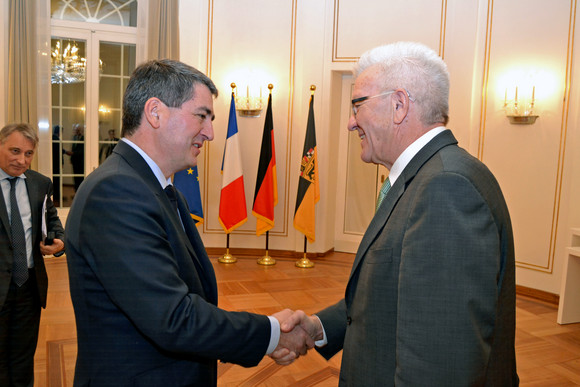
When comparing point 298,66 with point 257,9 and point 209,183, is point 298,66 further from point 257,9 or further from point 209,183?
point 209,183

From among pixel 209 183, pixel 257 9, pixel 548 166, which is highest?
pixel 257 9

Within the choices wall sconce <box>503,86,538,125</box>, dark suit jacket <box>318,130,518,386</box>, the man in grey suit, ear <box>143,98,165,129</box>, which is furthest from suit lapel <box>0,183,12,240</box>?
wall sconce <box>503,86,538,125</box>

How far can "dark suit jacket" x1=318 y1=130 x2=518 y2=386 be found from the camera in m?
1.00

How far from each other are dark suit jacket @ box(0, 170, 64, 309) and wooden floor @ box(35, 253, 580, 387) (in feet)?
2.42

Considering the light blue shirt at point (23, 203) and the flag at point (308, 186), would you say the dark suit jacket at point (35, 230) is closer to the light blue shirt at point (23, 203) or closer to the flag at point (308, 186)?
the light blue shirt at point (23, 203)

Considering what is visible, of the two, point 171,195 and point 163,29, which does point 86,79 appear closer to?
point 163,29

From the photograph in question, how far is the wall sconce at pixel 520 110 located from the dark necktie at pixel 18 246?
487cm

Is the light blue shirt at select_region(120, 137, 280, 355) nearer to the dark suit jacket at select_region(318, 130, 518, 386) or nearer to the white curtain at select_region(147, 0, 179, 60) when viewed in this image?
the dark suit jacket at select_region(318, 130, 518, 386)

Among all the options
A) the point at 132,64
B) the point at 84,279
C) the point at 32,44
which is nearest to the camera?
the point at 84,279

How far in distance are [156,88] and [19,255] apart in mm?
1674

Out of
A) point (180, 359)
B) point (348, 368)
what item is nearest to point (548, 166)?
point (348, 368)

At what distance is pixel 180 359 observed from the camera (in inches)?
50.6

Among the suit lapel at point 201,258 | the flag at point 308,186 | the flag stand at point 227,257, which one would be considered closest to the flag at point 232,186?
the flag stand at point 227,257

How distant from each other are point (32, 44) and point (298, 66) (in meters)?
3.31
